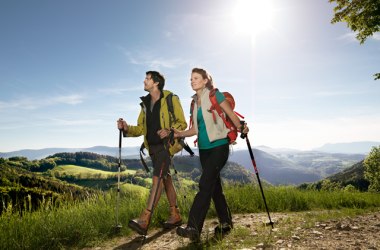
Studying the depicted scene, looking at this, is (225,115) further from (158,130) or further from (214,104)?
(158,130)

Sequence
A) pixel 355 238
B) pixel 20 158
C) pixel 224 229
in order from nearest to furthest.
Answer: pixel 355 238, pixel 224 229, pixel 20 158

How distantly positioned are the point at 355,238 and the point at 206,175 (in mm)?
2368

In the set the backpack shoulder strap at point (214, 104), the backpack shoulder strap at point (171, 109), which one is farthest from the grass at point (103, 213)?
the backpack shoulder strap at point (214, 104)

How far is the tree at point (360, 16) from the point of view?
41.9 ft

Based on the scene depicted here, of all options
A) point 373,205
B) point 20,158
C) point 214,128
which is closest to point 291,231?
point 214,128

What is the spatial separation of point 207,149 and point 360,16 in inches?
462

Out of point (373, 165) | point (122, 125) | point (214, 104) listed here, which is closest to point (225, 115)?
point (214, 104)

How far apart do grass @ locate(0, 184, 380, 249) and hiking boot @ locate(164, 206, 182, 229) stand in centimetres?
31

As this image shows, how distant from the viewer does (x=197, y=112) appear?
5.24m

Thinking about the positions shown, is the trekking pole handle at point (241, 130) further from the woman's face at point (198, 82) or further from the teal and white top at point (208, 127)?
the woman's face at point (198, 82)

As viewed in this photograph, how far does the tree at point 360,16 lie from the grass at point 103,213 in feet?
26.0

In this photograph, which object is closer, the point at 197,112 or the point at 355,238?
the point at 355,238

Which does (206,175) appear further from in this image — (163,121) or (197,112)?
(163,121)

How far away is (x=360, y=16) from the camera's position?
1314 centimetres
